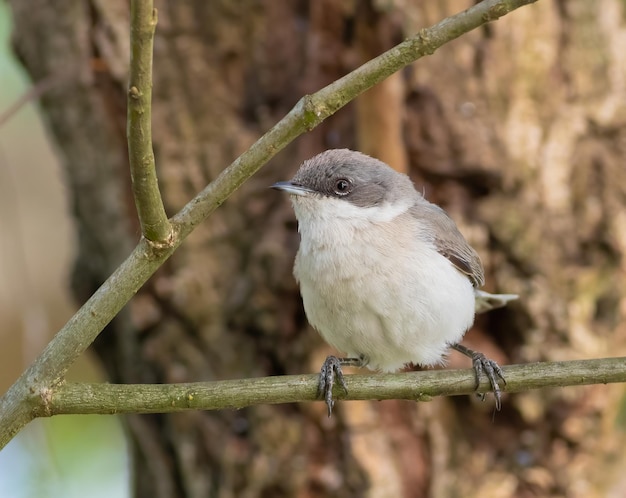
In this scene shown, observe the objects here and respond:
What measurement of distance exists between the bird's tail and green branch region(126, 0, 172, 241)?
2.51 metres

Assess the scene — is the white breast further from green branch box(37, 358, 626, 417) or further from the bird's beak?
green branch box(37, 358, 626, 417)

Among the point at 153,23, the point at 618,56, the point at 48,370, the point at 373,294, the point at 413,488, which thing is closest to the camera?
the point at 153,23

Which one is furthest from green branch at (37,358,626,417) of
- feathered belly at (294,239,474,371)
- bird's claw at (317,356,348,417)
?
feathered belly at (294,239,474,371)

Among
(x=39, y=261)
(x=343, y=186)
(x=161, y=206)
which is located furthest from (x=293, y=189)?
(x=39, y=261)

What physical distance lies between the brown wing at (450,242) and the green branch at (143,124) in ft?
6.75

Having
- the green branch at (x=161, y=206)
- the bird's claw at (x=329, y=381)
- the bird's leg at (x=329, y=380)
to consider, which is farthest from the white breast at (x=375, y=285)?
the green branch at (x=161, y=206)

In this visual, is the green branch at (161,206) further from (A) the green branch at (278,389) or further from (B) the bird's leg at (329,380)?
(B) the bird's leg at (329,380)

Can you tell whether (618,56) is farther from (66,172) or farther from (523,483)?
(66,172)

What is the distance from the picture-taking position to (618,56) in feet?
17.9

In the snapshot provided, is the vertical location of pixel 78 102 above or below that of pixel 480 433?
above

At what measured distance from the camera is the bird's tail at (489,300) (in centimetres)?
468

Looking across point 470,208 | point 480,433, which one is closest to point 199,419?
point 480,433

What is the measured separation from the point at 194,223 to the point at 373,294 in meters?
1.42

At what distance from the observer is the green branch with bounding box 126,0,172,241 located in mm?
2205
